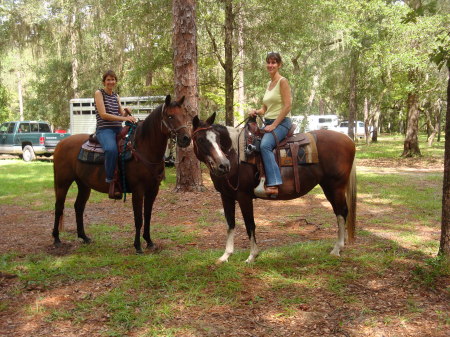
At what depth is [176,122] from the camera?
4.84 metres

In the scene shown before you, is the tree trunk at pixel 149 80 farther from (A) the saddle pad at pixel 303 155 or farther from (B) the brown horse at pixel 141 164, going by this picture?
(A) the saddle pad at pixel 303 155

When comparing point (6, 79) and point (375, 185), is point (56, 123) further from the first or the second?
point (375, 185)

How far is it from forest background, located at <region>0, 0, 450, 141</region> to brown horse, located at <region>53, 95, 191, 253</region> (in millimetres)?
2769

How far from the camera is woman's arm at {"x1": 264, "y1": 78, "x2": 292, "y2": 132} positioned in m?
4.69

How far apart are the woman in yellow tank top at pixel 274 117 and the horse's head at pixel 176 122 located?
2.81 ft

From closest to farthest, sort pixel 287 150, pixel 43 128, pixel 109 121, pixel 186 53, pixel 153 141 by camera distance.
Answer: pixel 287 150 → pixel 153 141 → pixel 109 121 → pixel 186 53 → pixel 43 128

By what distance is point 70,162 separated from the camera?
5.96 meters

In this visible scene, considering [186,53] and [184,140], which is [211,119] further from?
[186,53]

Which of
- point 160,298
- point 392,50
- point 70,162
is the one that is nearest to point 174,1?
point 70,162

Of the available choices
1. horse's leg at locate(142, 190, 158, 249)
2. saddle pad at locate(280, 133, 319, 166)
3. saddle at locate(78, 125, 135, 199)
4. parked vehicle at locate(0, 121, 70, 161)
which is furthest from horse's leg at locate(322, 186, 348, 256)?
parked vehicle at locate(0, 121, 70, 161)

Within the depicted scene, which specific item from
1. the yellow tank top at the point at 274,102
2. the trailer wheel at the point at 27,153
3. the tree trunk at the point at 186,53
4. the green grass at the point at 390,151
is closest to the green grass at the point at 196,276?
the yellow tank top at the point at 274,102

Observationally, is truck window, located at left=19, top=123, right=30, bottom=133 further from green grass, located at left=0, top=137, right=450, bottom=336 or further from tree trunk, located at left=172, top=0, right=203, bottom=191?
green grass, located at left=0, top=137, right=450, bottom=336

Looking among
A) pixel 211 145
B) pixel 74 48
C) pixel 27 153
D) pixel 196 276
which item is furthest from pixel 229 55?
pixel 74 48

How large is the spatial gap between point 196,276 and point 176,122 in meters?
1.85
